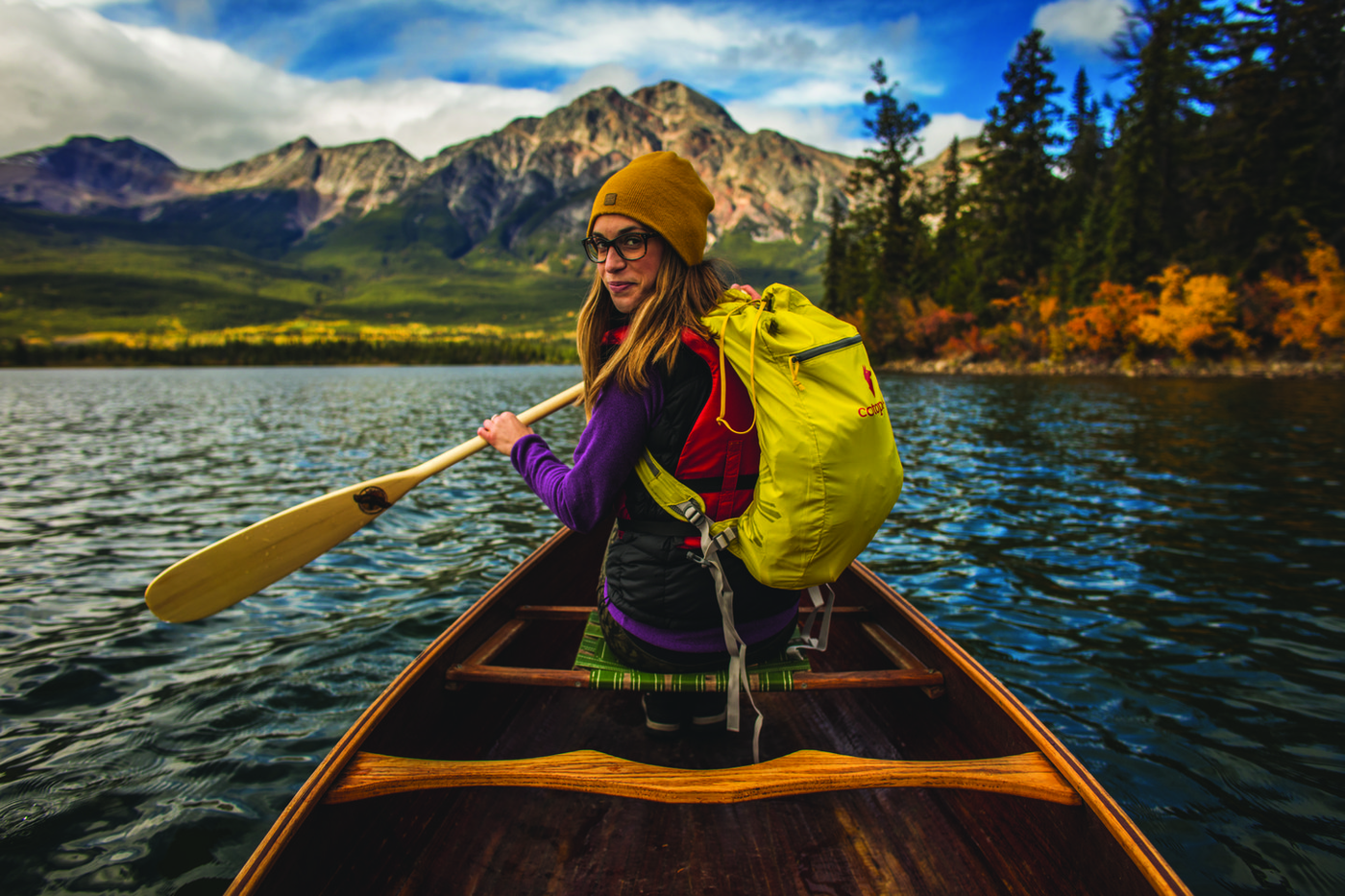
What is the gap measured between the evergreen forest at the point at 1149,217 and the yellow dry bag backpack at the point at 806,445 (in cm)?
4317

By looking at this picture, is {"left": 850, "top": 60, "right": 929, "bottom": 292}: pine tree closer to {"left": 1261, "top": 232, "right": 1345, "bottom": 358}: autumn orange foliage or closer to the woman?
{"left": 1261, "top": 232, "right": 1345, "bottom": 358}: autumn orange foliage

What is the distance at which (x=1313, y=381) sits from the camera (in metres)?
29.0

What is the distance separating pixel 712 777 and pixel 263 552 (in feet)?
9.45

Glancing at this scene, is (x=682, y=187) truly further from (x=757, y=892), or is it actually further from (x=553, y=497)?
(x=757, y=892)

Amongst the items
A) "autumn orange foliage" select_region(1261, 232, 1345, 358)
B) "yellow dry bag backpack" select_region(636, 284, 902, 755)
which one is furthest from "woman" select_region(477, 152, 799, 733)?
"autumn orange foliage" select_region(1261, 232, 1345, 358)

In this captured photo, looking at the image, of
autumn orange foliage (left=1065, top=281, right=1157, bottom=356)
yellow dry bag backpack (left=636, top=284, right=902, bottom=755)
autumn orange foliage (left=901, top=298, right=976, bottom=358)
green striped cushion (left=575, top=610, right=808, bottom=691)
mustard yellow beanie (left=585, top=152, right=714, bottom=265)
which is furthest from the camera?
autumn orange foliage (left=901, top=298, right=976, bottom=358)

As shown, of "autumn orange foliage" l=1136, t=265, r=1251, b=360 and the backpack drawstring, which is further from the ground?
"autumn orange foliage" l=1136, t=265, r=1251, b=360

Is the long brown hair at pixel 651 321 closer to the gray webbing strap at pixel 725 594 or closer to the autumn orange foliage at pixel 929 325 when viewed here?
the gray webbing strap at pixel 725 594

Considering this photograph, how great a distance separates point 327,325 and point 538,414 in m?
215

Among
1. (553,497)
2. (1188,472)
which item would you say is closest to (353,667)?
(553,497)

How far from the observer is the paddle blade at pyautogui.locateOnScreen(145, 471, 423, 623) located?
3309mm

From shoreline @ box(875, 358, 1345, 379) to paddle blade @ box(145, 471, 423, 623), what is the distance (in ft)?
140

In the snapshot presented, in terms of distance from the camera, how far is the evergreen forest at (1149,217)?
3406 cm

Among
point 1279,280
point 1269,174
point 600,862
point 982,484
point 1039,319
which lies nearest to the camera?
point 600,862
